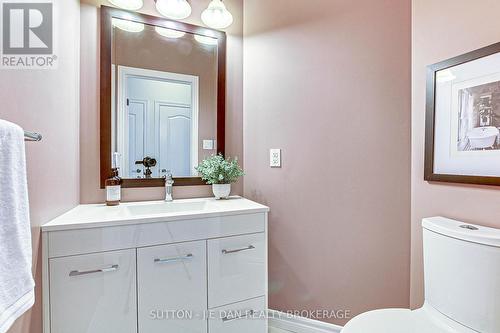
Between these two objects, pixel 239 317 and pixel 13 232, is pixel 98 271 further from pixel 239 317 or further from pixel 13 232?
pixel 239 317

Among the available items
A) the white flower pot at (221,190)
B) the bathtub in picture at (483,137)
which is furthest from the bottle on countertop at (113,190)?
the bathtub in picture at (483,137)

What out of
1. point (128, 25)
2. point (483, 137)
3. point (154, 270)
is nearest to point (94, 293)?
point (154, 270)

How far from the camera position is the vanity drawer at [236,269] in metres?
1.35

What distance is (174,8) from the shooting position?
5.61 feet

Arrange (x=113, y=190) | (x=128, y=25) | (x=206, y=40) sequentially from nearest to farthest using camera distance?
1. (x=113, y=190)
2. (x=128, y=25)
3. (x=206, y=40)

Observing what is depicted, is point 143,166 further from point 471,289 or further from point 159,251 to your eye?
point 471,289

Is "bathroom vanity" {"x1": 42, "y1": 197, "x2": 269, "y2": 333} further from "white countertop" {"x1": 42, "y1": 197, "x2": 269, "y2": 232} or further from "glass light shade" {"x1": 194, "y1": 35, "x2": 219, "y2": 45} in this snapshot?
"glass light shade" {"x1": 194, "y1": 35, "x2": 219, "y2": 45}

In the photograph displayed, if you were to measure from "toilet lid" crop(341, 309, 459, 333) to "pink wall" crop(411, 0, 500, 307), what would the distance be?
284 mm

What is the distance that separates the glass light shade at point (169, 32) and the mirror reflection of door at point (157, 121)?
27 cm

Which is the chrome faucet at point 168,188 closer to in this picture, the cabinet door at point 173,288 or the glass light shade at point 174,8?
the cabinet door at point 173,288

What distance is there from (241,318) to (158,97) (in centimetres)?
145

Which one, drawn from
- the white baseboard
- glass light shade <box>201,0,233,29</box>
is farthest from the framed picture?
glass light shade <box>201,0,233,29</box>

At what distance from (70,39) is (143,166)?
79 centimetres

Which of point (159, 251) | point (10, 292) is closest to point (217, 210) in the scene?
point (159, 251)
